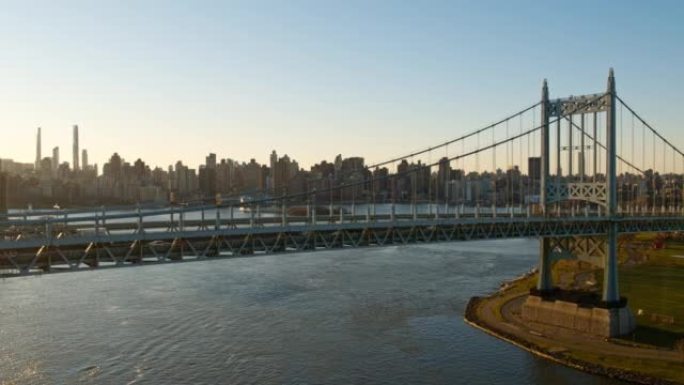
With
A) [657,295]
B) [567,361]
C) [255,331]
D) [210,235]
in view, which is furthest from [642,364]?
[210,235]

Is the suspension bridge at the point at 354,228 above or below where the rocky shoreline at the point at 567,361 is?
above

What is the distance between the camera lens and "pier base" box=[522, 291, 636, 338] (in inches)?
1612

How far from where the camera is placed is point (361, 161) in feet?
285

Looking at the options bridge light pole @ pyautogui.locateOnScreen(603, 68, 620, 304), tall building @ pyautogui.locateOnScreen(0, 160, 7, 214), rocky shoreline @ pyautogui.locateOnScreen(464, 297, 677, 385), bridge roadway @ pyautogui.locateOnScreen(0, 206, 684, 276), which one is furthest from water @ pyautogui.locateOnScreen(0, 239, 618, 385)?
tall building @ pyautogui.locateOnScreen(0, 160, 7, 214)

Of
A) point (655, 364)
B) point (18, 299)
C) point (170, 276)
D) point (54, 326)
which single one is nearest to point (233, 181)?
point (170, 276)

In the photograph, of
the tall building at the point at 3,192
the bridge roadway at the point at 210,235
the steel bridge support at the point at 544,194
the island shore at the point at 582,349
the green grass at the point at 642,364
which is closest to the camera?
the bridge roadway at the point at 210,235

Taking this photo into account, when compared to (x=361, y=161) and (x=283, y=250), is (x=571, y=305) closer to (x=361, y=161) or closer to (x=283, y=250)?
(x=283, y=250)

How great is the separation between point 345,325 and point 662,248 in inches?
2278

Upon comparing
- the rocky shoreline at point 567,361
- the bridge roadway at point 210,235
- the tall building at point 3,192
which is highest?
the tall building at point 3,192

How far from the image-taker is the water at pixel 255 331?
33.8 meters

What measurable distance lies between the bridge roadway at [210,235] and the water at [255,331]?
6352mm

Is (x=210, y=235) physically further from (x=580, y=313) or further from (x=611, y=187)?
(x=611, y=187)

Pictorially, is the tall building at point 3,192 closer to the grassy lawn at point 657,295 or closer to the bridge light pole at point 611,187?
the grassy lawn at point 657,295

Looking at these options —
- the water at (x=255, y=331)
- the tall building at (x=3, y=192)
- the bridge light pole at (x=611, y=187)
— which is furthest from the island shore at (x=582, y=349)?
the tall building at (x=3, y=192)
